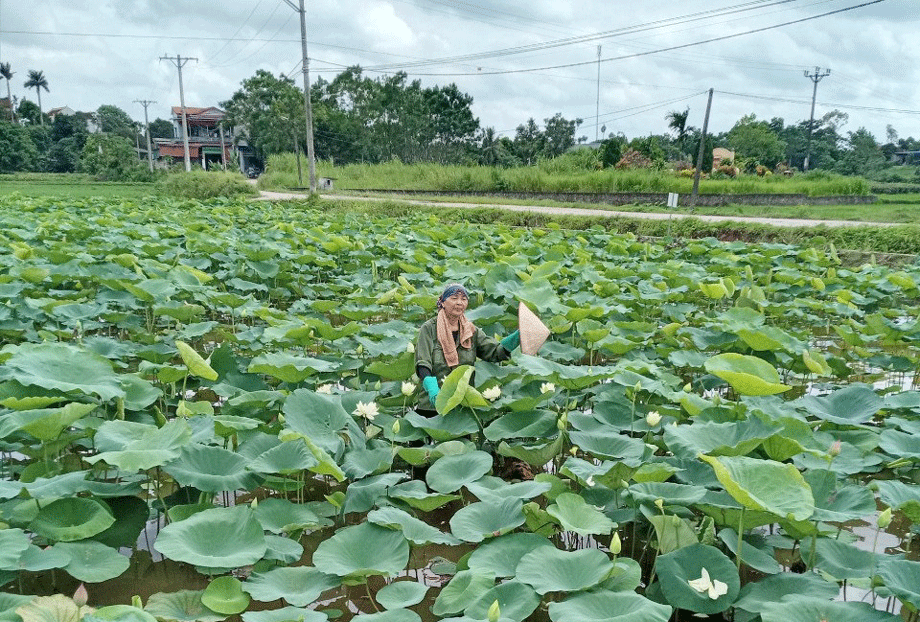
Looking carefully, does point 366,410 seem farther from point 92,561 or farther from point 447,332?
point 92,561

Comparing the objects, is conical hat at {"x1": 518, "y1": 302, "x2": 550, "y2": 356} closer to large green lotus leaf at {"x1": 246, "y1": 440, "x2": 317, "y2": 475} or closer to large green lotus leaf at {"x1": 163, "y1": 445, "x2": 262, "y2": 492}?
large green lotus leaf at {"x1": 246, "y1": 440, "x2": 317, "y2": 475}

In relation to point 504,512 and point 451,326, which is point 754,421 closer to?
point 504,512

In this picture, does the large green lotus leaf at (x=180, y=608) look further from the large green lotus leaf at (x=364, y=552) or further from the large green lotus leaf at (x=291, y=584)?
the large green lotus leaf at (x=364, y=552)

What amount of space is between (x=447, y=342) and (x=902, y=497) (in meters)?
1.98

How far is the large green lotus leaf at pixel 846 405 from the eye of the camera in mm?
3025

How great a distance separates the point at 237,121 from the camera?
144ft

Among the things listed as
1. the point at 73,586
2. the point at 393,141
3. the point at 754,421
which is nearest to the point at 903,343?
the point at 754,421

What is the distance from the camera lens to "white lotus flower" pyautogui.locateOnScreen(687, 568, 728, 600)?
187 centimetres

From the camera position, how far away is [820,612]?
1711 millimetres

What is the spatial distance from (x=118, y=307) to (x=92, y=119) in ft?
205

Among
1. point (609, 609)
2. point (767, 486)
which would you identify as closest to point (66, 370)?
point (609, 609)

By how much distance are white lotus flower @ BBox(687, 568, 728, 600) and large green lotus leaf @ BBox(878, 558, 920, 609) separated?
14.6 inches

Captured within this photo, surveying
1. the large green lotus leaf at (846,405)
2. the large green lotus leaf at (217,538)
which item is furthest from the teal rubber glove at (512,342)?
the large green lotus leaf at (217,538)

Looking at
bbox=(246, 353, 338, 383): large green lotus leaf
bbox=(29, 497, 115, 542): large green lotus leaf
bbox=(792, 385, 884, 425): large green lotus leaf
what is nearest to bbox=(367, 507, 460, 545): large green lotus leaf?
bbox=(29, 497, 115, 542): large green lotus leaf
